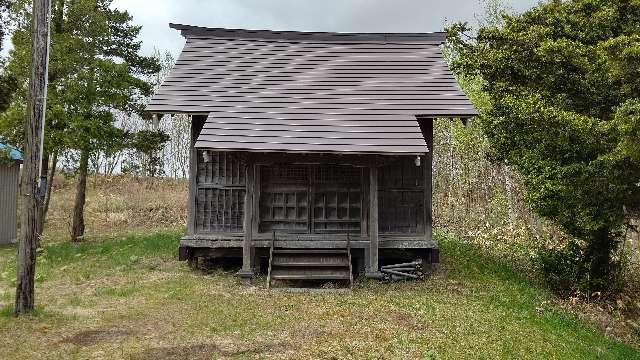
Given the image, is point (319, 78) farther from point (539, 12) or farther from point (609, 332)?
point (609, 332)

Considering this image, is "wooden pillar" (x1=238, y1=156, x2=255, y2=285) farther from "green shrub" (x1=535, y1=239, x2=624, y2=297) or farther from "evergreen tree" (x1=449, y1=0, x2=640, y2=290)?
"green shrub" (x1=535, y1=239, x2=624, y2=297)

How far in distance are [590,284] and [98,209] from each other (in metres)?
23.2

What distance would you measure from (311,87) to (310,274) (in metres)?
4.97

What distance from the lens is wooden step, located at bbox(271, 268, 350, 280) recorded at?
12367 mm

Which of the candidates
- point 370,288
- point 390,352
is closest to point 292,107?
point 370,288

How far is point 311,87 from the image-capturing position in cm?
1436

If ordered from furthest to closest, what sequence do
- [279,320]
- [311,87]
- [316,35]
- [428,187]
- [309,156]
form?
[316,35], [311,87], [428,187], [309,156], [279,320]

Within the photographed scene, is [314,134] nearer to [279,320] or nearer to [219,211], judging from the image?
[219,211]

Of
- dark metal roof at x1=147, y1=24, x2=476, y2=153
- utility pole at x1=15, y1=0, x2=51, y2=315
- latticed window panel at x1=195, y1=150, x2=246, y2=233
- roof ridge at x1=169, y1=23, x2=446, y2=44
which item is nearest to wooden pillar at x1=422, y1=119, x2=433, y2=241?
dark metal roof at x1=147, y1=24, x2=476, y2=153

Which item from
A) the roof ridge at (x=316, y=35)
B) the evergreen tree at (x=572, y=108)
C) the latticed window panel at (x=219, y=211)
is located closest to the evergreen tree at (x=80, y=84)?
the roof ridge at (x=316, y=35)

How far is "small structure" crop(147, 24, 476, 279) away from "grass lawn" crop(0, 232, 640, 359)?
3.79 feet

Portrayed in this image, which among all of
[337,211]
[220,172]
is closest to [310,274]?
[337,211]

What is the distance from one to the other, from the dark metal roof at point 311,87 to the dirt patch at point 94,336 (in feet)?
15.2

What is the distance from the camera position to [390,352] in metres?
7.98
